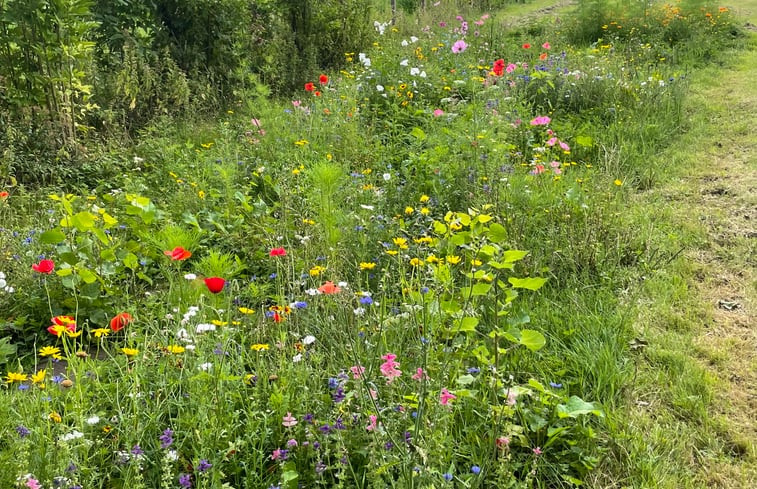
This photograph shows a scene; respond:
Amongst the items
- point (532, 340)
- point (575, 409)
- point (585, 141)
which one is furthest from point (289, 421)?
point (585, 141)

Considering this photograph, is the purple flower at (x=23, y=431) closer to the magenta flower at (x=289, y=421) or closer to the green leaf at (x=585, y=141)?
the magenta flower at (x=289, y=421)

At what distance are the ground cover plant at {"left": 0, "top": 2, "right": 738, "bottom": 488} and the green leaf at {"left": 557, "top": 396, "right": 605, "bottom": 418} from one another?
0.01m

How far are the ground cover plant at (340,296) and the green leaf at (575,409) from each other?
0.01 meters

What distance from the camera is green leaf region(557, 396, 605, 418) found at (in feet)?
6.50

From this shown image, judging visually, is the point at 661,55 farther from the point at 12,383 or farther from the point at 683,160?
the point at 12,383

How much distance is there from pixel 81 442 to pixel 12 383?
0.82 metres

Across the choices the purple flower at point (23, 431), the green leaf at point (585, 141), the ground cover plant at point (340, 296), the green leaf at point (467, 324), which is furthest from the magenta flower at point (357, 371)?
the green leaf at point (585, 141)

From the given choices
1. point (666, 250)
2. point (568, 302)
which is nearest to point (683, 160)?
point (666, 250)

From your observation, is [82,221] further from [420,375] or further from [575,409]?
[575,409]

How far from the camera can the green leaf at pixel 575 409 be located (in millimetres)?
1980

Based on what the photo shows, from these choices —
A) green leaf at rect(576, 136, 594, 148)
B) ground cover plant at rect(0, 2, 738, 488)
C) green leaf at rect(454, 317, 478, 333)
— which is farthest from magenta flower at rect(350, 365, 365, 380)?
green leaf at rect(576, 136, 594, 148)

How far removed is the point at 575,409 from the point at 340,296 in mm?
944

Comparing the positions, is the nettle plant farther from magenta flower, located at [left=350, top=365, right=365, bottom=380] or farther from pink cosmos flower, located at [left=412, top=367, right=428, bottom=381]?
magenta flower, located at [left=350, top=365, right=365, bottom=380]

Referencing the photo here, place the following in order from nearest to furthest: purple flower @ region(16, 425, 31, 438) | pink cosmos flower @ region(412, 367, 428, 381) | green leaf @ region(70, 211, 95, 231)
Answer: pink cosmos flower @ region(412, 367, 428, 381) → purple flower @ region(16, 425, 31, 438) → green leaf @ region(70, 211, 95, 231)
